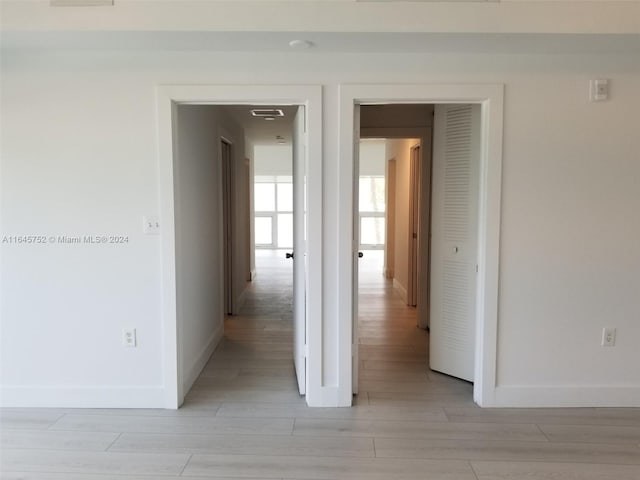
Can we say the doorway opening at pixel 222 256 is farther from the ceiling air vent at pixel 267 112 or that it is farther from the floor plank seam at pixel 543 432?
the floor plank seam at pixel 543 432

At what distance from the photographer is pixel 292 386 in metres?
3.41

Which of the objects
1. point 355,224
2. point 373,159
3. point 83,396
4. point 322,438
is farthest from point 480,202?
point 373,159

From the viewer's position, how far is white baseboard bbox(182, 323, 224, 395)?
333cm

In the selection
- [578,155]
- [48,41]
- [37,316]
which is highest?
[48,41]

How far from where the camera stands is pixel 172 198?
2.94 metres

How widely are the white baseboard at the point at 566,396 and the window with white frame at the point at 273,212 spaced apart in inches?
361

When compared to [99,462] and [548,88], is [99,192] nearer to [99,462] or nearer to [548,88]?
[99,462]

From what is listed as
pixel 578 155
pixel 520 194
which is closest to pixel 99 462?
pixel 520 194

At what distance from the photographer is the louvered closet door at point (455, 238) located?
332 cm

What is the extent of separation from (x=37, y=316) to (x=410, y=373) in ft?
8.81

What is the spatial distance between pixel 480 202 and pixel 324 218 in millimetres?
1027

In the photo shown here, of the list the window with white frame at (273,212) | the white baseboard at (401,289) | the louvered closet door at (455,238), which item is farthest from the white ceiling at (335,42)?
the window with white frame at (273,212)

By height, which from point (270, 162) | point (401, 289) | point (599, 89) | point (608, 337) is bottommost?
point (401, 289)

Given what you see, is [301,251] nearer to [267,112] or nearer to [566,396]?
[566,396]
